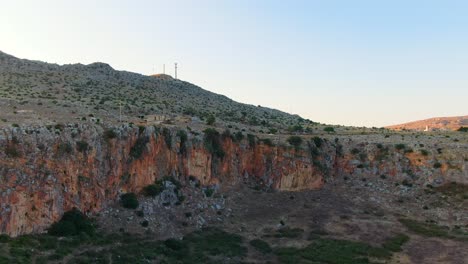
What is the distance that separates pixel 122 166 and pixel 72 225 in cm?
903

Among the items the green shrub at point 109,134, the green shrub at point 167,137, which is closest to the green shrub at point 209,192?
the green shrub at point 167,137

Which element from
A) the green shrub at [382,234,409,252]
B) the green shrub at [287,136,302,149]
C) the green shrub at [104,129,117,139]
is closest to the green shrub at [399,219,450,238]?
the green shrub at [382,234,409,252]

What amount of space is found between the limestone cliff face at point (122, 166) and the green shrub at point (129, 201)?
0.67 metres

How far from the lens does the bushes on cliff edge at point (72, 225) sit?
115ft

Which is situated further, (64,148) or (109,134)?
(109,134)

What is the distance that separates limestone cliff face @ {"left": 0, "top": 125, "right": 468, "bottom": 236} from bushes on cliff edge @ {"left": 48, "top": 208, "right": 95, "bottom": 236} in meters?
0.59

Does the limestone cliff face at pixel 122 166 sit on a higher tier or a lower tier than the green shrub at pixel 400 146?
lower

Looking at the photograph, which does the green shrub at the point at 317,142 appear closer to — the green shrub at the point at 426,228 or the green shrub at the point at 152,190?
the green shrub at the point at 426,228

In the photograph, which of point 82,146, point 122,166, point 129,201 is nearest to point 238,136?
point 122,166

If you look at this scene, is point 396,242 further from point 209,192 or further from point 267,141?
point 267,141

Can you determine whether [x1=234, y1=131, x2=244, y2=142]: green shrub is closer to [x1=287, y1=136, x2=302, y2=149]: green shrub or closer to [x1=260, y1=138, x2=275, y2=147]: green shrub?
[x1=260, y1=138, x2=275, y2=147]: green shrub

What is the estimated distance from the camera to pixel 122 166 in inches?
1718

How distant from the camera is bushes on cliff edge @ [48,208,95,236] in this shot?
35.0 meters

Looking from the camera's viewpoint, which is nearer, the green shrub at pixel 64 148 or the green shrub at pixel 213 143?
the green shrub at pixel 64 148
